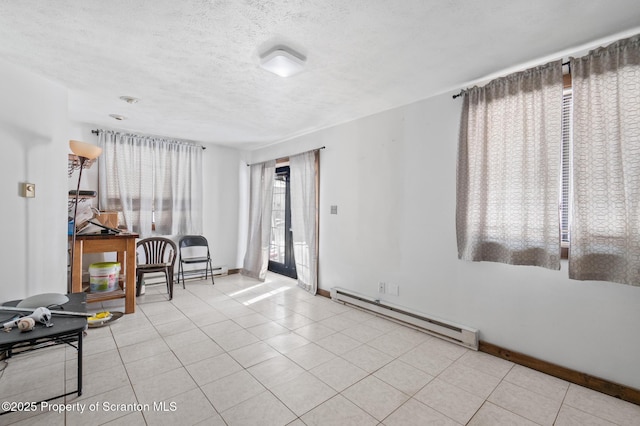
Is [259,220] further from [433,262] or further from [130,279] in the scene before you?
[433,262]

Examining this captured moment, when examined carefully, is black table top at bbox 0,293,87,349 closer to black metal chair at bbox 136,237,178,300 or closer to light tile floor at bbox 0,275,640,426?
light tile floor at bbox 0,275,640,426

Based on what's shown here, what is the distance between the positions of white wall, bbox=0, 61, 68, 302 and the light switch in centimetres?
4

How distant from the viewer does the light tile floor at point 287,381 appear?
1708mm

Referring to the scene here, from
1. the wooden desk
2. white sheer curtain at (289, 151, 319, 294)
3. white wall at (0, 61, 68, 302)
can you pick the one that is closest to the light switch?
white wall at (0, 61, 68, 302)

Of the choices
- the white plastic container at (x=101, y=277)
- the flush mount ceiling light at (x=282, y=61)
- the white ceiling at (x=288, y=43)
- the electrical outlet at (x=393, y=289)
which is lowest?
the electrical outlet at (x=393, y=289)

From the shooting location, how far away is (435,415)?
5.68ft

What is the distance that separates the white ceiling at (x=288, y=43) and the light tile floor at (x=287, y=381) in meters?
2.38

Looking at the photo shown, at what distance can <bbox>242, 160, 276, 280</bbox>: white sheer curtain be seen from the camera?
4.89 metres

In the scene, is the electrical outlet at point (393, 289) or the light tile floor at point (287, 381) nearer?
the light tile floor at point (287, 381)

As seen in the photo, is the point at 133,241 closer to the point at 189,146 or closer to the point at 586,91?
the point at 189,146

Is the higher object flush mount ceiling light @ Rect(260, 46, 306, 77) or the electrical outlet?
flush mount ceiling light @ Rect(260, 46, 306, 77)

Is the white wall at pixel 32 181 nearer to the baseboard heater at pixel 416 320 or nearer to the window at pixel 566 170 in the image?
the baseboard heater at pixel 416 320

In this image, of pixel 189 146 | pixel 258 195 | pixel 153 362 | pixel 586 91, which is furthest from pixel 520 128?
pixel 189 146

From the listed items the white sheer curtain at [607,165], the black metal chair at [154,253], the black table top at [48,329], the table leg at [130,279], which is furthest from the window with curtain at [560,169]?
the black metal chair at [154,253]
